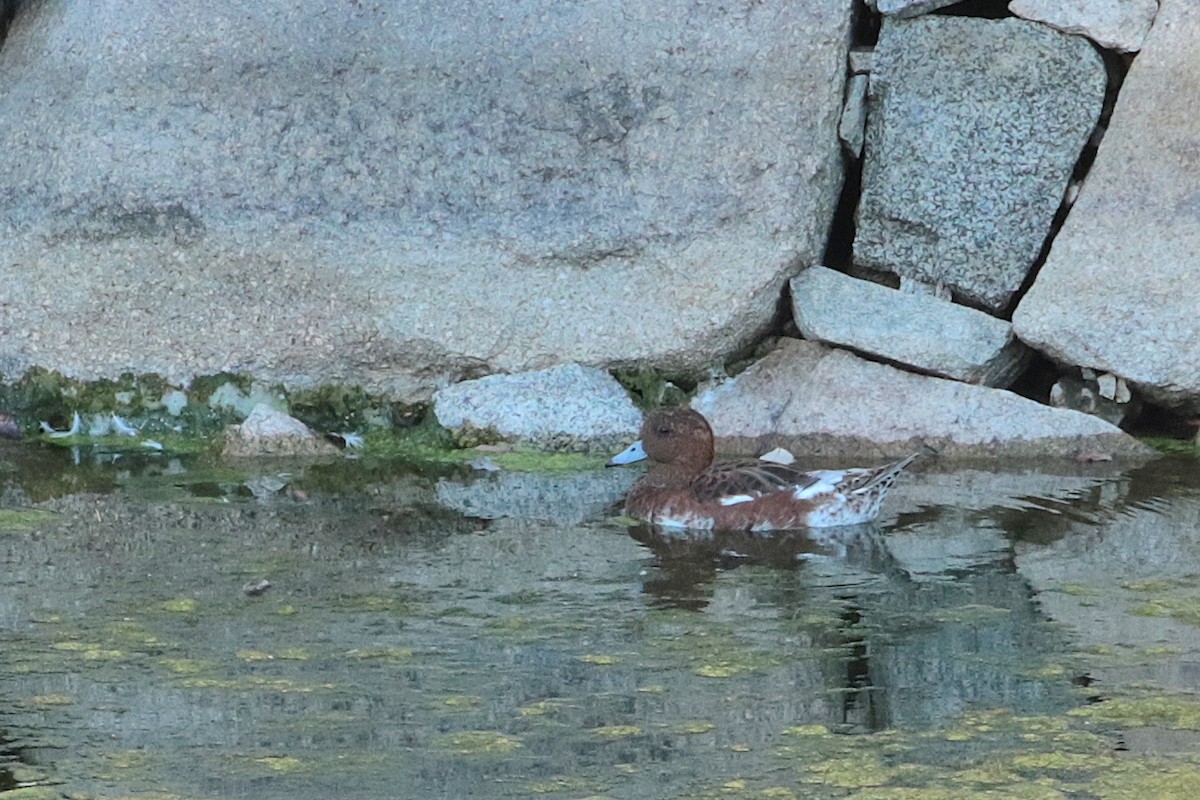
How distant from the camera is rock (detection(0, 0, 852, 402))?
9250 mm

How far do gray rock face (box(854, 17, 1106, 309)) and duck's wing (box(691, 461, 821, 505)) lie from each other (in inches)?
90.0

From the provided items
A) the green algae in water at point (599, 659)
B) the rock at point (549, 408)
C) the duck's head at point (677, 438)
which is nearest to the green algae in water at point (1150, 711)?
the green algae in water at point (599, 659)

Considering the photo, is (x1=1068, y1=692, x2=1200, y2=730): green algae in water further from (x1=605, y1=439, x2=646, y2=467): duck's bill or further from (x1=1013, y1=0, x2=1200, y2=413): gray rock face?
(x1=1013, y1=0, x2=1200, y2=413): gray rock face

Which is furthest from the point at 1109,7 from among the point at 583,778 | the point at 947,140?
the point at 583,778

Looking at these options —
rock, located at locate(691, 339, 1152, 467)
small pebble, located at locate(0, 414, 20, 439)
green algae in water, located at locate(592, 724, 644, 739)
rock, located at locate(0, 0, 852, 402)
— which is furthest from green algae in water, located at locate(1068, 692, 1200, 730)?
small pebble, located at locate(0, 414, 20, 439)

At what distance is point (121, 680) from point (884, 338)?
4612mm

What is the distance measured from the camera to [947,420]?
29.1 feet

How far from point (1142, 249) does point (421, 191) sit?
3384mm

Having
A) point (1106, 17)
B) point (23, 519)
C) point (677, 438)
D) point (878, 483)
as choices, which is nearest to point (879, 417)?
point (677, 438)

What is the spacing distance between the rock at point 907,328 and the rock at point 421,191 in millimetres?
203

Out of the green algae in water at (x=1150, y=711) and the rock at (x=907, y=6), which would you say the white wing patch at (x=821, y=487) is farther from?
the rock at (x=907, y=6)

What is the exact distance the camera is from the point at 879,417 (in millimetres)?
8922

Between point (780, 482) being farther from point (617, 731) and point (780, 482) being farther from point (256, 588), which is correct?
point (617, 731)

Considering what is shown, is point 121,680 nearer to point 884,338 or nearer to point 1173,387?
point 884,338
